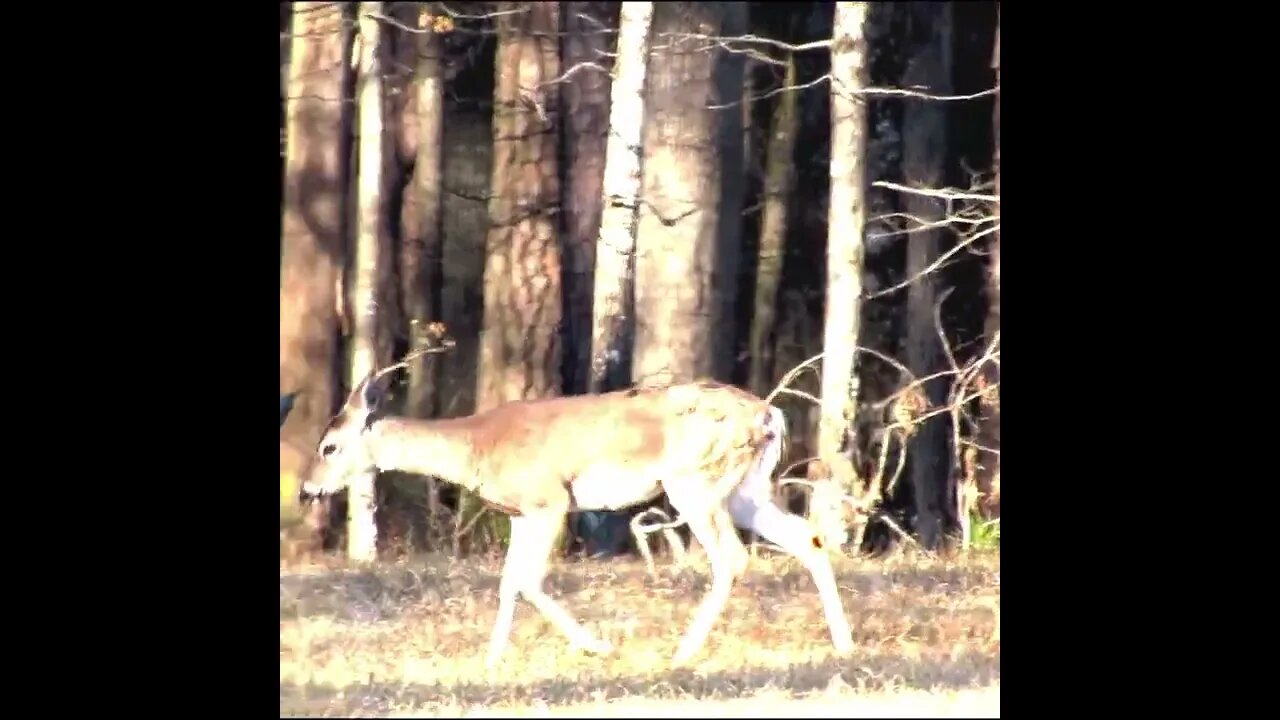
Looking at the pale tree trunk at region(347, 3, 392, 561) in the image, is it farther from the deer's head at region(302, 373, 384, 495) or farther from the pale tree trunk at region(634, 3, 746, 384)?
the pale tree trunk at region(634, 3, 746, 384)

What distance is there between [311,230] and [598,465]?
100 cm

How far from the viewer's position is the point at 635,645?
5258 millimetres

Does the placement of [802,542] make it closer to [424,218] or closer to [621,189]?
[621,189]

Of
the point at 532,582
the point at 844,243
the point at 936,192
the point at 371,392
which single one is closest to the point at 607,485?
the point at 532,582

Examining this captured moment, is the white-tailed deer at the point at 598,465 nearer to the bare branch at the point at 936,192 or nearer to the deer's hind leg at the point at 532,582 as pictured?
the deer's hind leg at the point at 532,582

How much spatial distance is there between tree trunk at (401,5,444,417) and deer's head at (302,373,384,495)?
11cm

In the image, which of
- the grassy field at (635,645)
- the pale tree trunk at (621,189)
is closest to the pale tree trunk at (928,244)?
the grassy field at (635,645)

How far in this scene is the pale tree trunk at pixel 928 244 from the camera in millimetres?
5441

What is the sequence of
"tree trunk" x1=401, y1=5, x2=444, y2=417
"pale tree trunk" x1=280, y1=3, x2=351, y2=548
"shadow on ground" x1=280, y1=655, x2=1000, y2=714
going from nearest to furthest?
"shadow on ground" x1=280, y1=655, x2=1000, y2=714 < "pale tree trunk" x1=280, y1=3, x2=351, y2=548 < "tree trunk" x1=401, y1=5, x2=444, y2=417

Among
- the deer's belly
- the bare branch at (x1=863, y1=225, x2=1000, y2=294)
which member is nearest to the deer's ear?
the deer's belly

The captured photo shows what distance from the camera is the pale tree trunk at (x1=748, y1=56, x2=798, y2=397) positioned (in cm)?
541

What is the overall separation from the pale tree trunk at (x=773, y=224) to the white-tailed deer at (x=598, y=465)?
140 mm

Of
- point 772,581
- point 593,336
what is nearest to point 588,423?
point 593,336

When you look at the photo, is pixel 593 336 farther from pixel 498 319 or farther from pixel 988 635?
pixel 988 635
